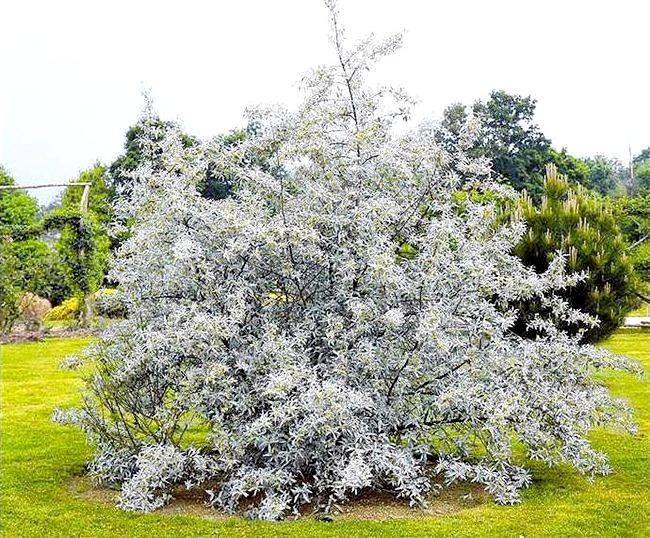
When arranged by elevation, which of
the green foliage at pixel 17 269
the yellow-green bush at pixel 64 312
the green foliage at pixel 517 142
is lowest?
the yellow-green bush at pixel 64 312

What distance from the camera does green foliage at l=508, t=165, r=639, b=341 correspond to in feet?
27.1

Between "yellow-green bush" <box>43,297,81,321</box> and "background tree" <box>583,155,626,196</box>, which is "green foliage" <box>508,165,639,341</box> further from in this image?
"background tree" <box>583,155,626,196</box>

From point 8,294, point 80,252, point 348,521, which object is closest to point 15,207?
point 80,252

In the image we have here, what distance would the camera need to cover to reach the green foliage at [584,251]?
27.1 ft

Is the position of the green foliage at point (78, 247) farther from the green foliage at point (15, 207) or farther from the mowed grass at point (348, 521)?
the mowed grass at point (348, 521)

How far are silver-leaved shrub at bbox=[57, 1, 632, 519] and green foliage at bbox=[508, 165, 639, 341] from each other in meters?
2.22

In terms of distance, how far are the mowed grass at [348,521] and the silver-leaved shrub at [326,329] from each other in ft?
0.67

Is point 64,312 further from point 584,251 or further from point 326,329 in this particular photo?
point 326,329

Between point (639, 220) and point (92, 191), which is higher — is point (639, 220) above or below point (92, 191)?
below

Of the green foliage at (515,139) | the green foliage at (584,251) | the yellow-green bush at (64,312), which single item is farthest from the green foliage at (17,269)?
the green foliage at (515,139)

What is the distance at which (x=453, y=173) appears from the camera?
586 centimetres

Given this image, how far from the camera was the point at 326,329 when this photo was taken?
5.43 m

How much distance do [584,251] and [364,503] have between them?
4073 millimetres

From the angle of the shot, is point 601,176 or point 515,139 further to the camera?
point 601,176
